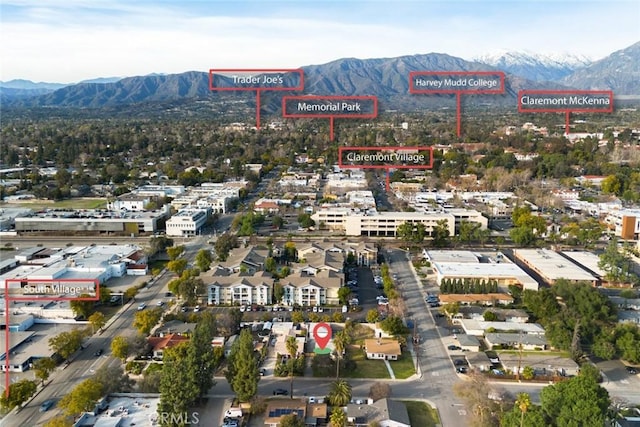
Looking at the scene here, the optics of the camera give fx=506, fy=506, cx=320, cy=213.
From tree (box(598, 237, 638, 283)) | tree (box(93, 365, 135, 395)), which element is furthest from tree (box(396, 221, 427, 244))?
tree (box(93, 365, 135, 395))

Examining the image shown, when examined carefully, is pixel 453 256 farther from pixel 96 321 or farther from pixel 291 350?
pixel 96 321

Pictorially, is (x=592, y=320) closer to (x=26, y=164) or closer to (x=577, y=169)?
(x=577, y=169)

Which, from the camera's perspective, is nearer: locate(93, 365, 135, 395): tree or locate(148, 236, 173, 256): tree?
locate(93, 365, 135, 395): tree

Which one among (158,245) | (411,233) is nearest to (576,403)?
(411,233)

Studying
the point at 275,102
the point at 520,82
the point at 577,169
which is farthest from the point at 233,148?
the point at 520,82

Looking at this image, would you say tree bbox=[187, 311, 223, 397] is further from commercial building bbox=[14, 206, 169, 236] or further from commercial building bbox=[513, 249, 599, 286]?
commercial building bbox=[14, 206, 169, 236]

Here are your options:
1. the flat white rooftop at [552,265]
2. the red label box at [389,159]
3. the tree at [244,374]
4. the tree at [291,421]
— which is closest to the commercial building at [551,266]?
the flat white rooftop at [552,265]
